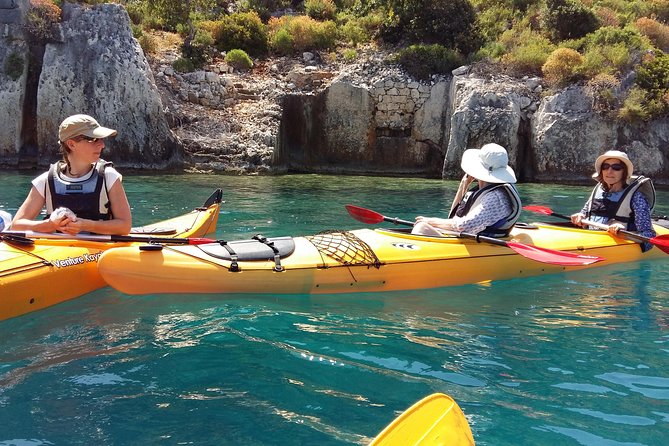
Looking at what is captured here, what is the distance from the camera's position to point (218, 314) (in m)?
4.61

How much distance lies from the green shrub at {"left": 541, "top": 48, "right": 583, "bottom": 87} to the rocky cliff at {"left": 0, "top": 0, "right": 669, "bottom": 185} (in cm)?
36

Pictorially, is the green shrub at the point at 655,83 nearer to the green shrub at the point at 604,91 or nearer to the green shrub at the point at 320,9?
the green shrub at the point at 604,91

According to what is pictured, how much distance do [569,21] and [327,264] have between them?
14.9 metres

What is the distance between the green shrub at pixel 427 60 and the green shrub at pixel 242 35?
4202mm

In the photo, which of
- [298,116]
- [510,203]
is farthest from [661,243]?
[298,116]

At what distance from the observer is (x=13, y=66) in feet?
46.7


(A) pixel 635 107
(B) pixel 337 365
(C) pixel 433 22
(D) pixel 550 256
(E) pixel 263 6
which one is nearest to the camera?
(B) pixel 337 365

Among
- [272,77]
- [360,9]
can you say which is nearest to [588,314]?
[272,77]

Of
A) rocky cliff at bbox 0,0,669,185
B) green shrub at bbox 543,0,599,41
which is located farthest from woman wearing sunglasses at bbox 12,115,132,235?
green shrub at bbox 543,0,599,41

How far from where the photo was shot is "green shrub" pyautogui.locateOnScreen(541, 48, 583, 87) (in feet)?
48.7

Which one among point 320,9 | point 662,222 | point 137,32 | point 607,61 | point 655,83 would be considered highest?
point 320,9

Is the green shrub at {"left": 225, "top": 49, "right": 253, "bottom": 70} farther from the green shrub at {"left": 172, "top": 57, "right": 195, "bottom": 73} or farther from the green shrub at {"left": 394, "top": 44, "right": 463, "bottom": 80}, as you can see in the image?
the green shrub at {"left": 394, "top": 44, "right": 463, "bottom": 80}

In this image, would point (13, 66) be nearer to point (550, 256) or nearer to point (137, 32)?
point (137, 32)

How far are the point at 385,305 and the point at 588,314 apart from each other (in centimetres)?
161
